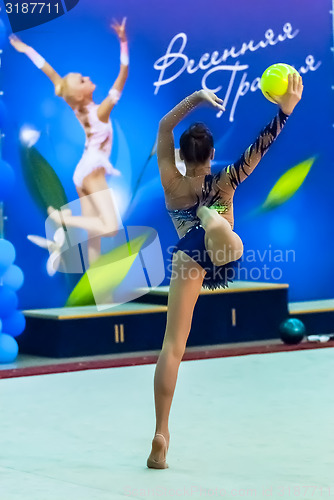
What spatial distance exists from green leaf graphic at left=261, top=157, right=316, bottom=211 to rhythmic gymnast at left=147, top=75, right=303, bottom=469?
15.6 feet

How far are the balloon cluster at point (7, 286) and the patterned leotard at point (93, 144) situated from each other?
1153mm

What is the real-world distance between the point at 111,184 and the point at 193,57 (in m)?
1.41

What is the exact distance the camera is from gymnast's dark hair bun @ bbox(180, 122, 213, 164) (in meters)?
4.04

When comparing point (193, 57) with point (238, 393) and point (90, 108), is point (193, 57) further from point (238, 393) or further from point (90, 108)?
point (238, 393)

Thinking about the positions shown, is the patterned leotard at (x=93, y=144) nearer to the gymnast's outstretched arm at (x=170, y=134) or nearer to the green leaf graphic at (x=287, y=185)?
the green leaf graphic at (x=287, y=185)

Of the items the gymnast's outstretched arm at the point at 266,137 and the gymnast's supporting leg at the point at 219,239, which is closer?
the gymnast's supporting leg at the point at 219,239

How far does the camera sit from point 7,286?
6.88 metres

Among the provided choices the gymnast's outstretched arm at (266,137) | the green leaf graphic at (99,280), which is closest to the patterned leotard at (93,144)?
the green leaf graphic at (99,280)

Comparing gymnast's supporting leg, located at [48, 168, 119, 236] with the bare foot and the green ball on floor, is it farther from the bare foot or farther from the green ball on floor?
the bare foot

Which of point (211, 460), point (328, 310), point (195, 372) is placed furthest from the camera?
point (328, 310)

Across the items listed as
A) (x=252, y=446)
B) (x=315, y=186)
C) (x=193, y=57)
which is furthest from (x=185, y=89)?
(x=252, y=446)

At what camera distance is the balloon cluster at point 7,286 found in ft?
22.2

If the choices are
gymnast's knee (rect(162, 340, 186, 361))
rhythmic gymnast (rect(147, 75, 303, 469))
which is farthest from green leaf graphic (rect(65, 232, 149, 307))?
gymnast's knee (rect(162, 340, 186, 361))

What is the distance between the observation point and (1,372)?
665cm
